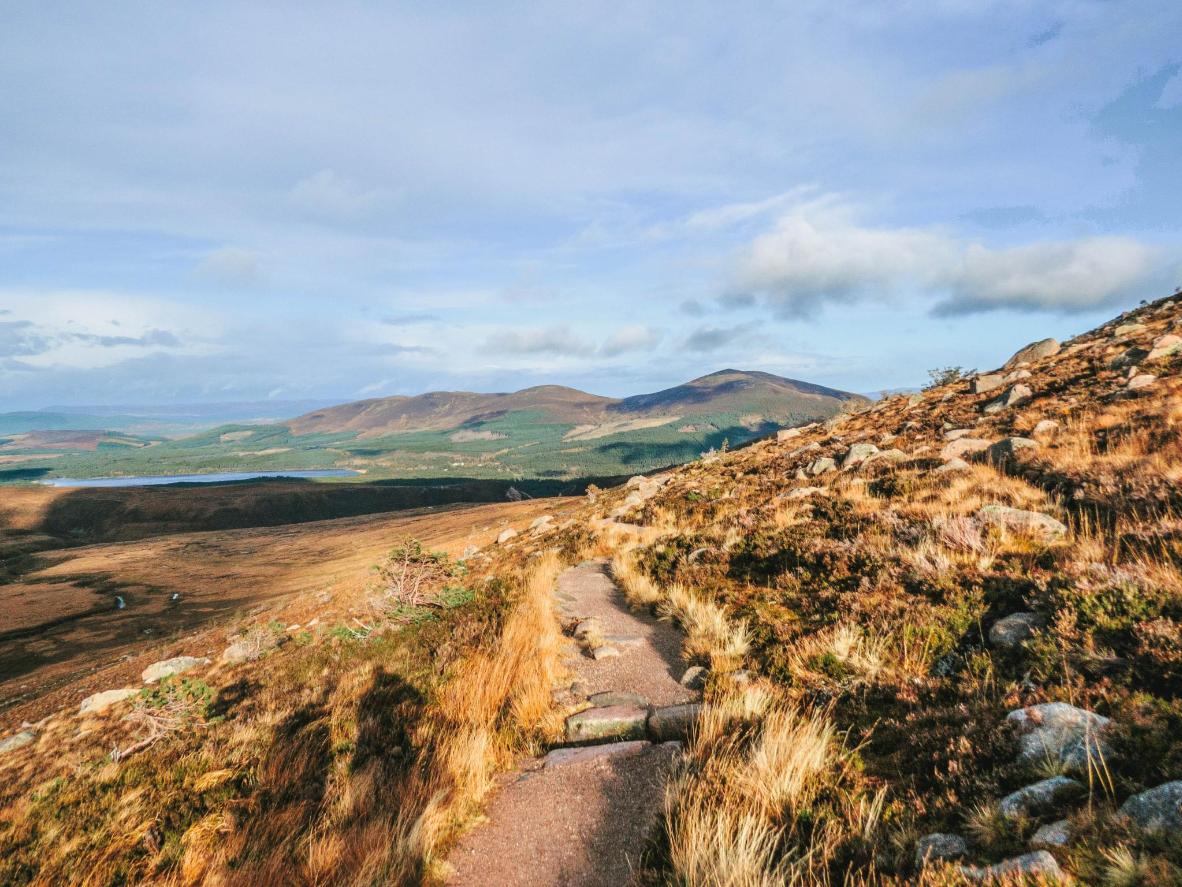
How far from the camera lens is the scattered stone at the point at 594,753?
5121 mm

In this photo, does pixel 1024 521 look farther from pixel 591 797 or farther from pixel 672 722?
pixel 591 797

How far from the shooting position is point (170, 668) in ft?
71.6

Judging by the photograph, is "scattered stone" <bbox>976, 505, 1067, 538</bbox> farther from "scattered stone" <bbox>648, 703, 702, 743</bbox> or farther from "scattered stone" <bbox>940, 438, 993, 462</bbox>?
"scattered stone" <bbox>940, 438, 993, 462</bbox>

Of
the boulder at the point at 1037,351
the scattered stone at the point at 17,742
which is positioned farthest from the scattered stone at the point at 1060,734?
the boulder at the point at 1037,351

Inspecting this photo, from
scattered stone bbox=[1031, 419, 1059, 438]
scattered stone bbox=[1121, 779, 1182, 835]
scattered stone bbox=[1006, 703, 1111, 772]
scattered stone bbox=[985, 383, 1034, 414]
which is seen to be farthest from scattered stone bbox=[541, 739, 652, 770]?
scattered stone bbox=[985, 383, 1034, 414]

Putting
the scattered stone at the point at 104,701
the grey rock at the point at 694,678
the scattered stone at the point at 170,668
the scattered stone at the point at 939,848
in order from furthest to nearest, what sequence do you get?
the scattered stone at the point at 170,668 → the scattered stone at the point at 104,701 → the grey rock at the point at 694,678 → the scattered stone at the point at 939,848

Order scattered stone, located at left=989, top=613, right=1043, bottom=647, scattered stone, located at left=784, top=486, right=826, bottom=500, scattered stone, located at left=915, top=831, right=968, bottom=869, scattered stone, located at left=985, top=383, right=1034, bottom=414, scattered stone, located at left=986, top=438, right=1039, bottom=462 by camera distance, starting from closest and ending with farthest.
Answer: scattered stone, located at left=915, top=831, right=968, bottom=869 < scattered stone, located at left=989, top=613, right=1043, bottom=647 < scattered stone, located at left=986, top=438, right=1039, bottom=462 < scattered stone, located at left=784, top=486, right=826, bottom=500 < scattered stone, located at left=985, top=383, right=1034, bottom=414

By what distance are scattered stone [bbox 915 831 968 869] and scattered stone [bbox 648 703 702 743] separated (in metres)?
2.38

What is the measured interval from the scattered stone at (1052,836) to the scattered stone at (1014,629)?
2.80 metres

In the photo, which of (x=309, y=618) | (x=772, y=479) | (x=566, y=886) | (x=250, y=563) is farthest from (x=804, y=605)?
(x=250, y=563)

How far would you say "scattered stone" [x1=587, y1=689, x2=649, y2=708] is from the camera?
6.23m

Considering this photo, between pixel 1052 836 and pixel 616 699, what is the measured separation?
168 inches

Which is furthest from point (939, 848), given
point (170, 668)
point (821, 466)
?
point (170, 668)

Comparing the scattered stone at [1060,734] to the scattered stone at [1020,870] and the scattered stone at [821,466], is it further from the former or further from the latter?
the scattered stone at [821,466]
